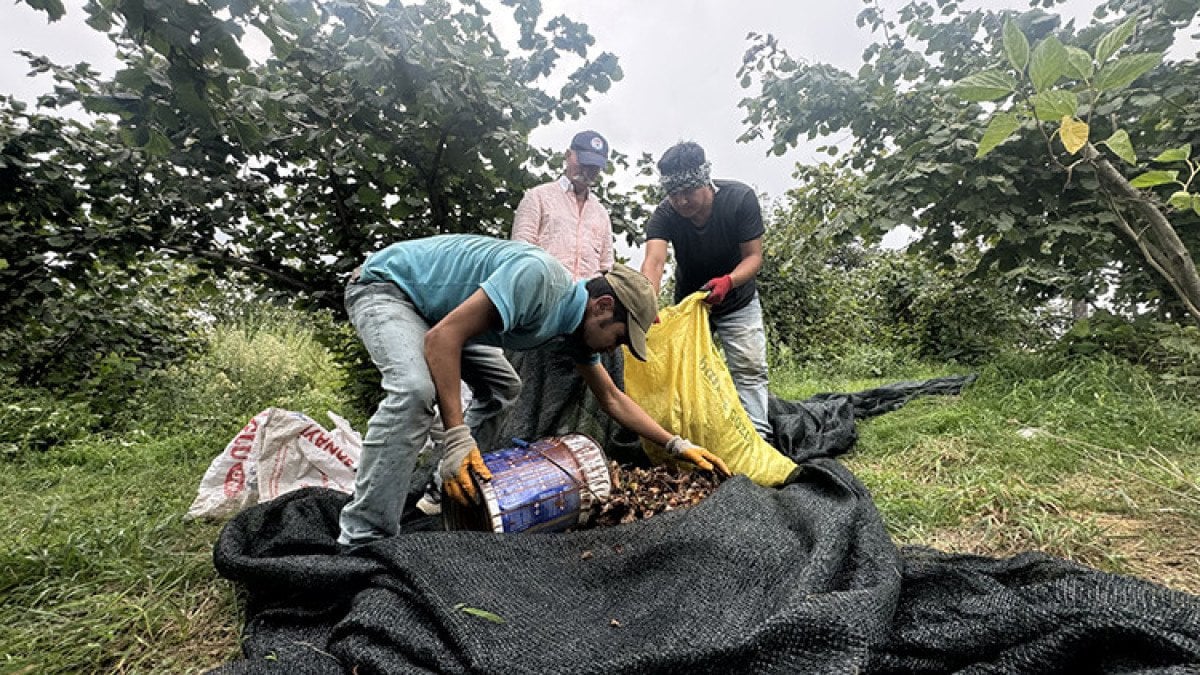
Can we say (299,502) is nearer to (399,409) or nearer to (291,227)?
(399,409)

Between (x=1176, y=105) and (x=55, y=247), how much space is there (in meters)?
5.39

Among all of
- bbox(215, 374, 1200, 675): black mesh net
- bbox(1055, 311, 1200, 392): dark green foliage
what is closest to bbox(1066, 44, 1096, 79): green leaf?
bbox(215, 374, 1200, 675): black mesh net

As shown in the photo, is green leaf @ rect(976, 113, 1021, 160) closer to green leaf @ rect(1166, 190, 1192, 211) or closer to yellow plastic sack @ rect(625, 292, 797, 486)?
green leaf @ rect(1166, 190, 1192, 211)

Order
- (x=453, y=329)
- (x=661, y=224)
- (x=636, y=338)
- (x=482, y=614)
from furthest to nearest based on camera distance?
(x=661, y=224), (x=636, y=338), (x=453, y=329), (x=482, y=614)

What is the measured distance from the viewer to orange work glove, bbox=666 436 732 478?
1994 mm

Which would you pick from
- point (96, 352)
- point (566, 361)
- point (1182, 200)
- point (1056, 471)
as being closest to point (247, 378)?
point (96, 352)

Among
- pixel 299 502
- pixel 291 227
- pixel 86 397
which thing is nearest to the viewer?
pixel 299 502

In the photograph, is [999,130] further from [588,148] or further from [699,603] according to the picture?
[588,148]

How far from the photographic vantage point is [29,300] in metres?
2.80

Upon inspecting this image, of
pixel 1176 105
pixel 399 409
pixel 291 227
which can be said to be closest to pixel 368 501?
pixel 399 409

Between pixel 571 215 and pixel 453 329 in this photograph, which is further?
pixel 571 215

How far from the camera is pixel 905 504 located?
70.8 inches

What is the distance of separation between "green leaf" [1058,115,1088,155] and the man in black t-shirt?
57.3 inches

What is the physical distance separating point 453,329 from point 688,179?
4.13ft
